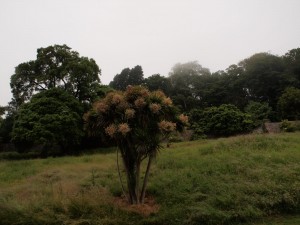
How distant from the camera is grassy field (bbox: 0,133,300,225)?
7070 mm

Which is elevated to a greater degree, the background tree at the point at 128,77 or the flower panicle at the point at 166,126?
the background tree at the point at 128,77

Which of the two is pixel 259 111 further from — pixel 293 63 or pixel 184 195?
pixel 184 195

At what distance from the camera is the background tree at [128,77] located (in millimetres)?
40750

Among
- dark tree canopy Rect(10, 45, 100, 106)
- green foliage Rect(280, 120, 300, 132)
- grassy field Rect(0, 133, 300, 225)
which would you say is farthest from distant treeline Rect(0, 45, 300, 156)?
green foliage Rect(280, 120, 300, 132)

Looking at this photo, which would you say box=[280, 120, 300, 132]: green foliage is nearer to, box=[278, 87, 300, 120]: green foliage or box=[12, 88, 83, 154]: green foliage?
box=[278, 87, 300, 120]: green foliage

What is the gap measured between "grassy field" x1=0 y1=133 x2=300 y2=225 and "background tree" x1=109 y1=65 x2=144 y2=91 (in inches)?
1137

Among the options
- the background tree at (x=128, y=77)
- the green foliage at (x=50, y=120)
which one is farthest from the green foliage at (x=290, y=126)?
the background tree at (x=128, y=77)

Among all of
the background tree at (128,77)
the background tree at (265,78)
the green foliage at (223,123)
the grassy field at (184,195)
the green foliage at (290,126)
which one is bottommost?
the grassy field at (184,195)

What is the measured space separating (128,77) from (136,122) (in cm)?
3344

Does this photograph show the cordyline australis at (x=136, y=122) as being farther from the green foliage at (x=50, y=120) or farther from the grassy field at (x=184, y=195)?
the green foliage at (x=50, y=120)

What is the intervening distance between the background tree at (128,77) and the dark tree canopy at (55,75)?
49.6ft

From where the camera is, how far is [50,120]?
67.2 feet

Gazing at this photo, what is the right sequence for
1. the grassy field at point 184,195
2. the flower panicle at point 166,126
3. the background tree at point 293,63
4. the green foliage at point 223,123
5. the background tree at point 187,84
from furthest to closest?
1. the background tree at point 187,84
2. the background tree at point 293,63
3. the green foliage at point 223,123
4. the flower panicle at point 166,126
5. the grassy field at point 184,195

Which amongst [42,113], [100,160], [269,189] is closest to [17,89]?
[42,113]
